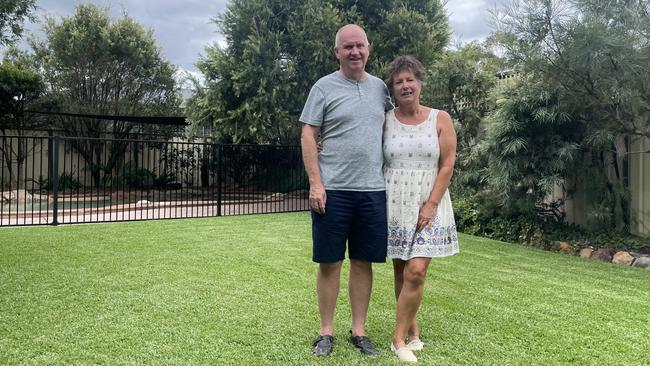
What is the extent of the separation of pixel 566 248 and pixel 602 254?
451 mm

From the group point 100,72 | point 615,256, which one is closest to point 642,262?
point 615,256

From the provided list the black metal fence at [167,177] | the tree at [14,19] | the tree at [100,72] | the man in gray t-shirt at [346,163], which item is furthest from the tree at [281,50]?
the man in gray t-shirt at [346,163]

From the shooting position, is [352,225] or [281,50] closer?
[352,225]

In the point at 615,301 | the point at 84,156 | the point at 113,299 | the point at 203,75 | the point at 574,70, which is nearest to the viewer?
the point at 113,299

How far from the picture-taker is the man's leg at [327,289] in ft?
7.73

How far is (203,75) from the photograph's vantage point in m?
10.8

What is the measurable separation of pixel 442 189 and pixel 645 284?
3.01m

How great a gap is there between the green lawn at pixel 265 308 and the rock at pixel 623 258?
40 cm

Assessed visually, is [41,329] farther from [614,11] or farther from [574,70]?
[614,11]

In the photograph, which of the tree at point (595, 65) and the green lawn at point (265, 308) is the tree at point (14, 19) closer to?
the green lawn at point (265, 308)

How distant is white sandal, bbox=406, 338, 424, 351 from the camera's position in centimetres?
239

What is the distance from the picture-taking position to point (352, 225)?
7.63ft

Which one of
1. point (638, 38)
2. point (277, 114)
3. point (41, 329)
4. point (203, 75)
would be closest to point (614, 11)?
point (638, 38)

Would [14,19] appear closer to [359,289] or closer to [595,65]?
[359,289]
